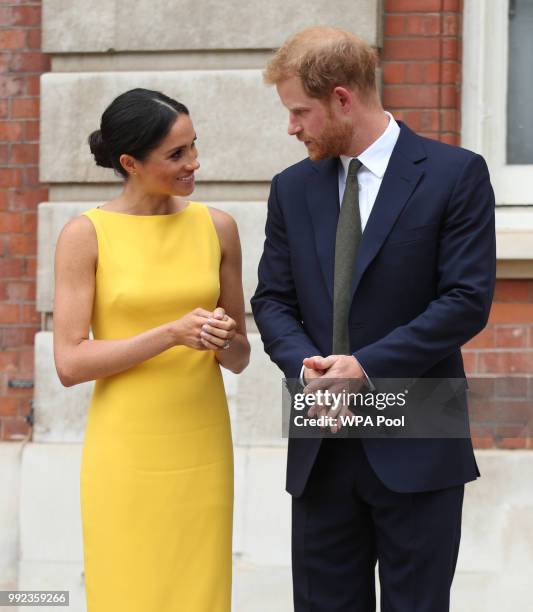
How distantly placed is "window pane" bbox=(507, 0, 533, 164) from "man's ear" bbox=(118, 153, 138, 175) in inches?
89.4

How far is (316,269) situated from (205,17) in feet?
7.13

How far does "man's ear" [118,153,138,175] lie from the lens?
3.22m

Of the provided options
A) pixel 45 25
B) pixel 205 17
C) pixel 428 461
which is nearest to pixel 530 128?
pixel 205 17

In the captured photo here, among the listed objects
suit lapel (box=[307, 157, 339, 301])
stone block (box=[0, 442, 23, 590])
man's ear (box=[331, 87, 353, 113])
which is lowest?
stone block (box=[0, 442, 23, 590])

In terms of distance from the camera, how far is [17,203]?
5117 mm

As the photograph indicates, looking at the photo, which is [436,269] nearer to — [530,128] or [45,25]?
[530,128]

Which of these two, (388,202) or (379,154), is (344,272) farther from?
(379,154)

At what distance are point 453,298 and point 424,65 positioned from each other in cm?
222

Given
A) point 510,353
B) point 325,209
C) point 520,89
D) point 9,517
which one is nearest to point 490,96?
point 520,89

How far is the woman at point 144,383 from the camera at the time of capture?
3.19m

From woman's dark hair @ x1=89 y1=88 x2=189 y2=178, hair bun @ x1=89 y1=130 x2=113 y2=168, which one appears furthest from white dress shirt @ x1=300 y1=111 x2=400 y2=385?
hair bun @ x1=89 y1=130 x2=113 y2=168

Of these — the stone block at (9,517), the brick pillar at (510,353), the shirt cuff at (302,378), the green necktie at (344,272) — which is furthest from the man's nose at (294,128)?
the stone block at (9,517)

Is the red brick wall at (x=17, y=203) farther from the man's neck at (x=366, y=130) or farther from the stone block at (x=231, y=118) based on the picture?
the man's neck at (x=366, y=130)

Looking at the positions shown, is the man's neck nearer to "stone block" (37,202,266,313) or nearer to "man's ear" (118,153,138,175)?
"man's ear" (118,153,138,175)
